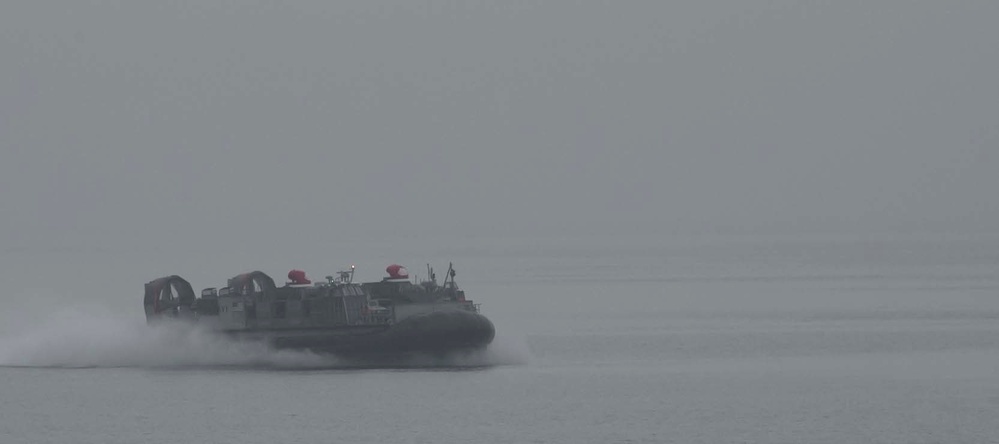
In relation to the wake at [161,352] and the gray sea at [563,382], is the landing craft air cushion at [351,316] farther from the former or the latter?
the gray sea at [563,382]

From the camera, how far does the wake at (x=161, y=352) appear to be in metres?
62.5

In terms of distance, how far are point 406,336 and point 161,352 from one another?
9839 mm

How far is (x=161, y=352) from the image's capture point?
6550cm

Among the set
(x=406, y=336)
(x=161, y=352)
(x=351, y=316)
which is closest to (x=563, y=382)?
(x=406, y=336)

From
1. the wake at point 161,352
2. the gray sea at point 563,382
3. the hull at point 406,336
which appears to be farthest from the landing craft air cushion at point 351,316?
the gray sea at point 563,382

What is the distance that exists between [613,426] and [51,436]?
15.2m

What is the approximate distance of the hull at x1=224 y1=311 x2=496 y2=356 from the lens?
6125cm

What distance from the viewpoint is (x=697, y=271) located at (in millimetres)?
161750

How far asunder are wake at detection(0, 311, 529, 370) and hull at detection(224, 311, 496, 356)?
405mm

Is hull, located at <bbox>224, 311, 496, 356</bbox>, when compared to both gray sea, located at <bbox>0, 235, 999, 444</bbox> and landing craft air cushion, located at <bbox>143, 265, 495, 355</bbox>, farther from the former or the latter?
gray sea, located at <bbox>0, 235, 999, 444</bbox>

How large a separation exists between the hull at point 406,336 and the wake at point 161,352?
15.9 inches

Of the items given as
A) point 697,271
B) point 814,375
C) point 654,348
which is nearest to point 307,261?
point 697,271

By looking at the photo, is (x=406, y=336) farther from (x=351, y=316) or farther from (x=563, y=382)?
(x=563, y=382)

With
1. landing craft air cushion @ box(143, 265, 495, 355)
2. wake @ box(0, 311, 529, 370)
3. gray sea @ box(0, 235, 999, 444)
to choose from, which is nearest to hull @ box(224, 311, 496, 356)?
landing craft air cushion @ box(143, 265, 495, 355)
